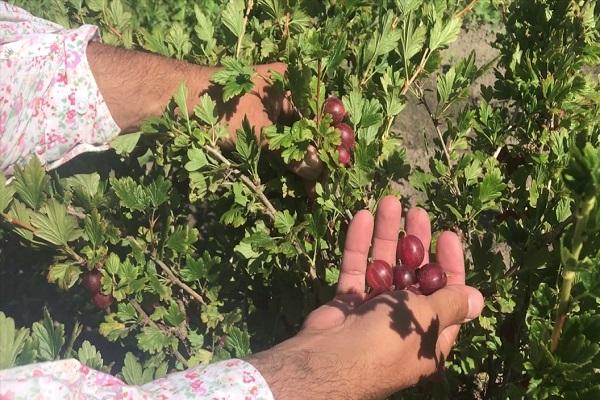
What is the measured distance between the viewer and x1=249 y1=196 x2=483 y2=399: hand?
4.31ft

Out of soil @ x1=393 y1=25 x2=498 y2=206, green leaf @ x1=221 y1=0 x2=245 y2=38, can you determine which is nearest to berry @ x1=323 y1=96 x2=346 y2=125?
green leaf @ x1=221 y1=0 x2=245 y2=38

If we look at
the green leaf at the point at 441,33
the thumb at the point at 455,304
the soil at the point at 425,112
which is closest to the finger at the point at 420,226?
the thumb at the point at 455,304

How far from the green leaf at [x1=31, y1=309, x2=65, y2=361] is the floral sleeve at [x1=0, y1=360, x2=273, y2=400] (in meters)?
0.29

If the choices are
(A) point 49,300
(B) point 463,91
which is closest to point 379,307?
(B) point 463,91

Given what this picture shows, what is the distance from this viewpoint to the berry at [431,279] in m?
1.47

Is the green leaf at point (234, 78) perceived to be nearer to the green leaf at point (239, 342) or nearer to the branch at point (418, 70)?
the branch at point (418, 70)

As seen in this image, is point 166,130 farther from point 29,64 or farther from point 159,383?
point 159,383

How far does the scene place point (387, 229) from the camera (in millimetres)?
1586

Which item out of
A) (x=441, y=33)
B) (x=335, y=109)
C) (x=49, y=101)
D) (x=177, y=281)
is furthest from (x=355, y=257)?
(x=49, y=101)

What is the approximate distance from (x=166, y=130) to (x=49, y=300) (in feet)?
3.60

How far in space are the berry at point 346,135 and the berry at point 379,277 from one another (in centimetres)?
29

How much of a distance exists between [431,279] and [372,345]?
225 millimetres

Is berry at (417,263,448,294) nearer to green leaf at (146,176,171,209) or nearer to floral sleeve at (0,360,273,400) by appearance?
floral sleeve at (0,360,273,400)

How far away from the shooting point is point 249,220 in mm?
1950
